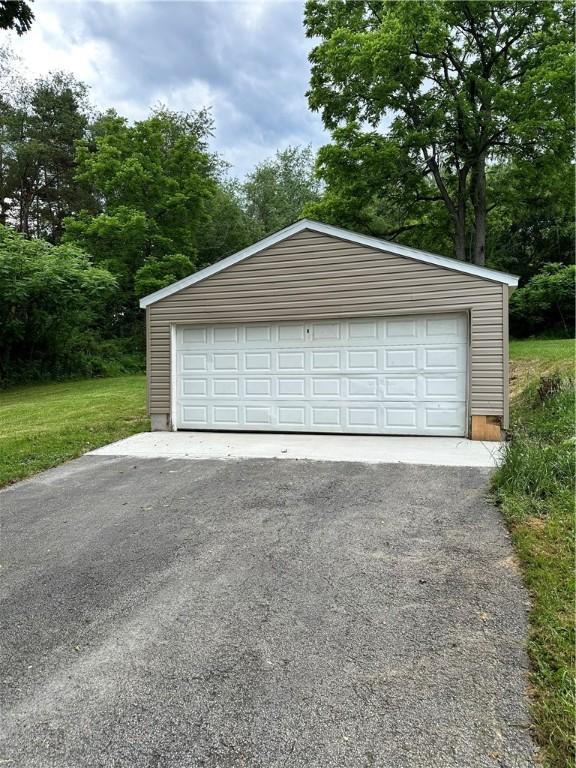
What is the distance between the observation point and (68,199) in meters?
22.3

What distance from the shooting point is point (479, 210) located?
1493 centimetres

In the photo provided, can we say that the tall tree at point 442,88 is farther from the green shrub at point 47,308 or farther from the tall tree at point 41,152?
the tall tree at point 41,152

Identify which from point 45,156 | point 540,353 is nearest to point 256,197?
point 45,156

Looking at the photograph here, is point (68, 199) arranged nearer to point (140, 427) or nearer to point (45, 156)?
point (45, 156)

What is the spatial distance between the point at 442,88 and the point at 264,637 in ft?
54.8

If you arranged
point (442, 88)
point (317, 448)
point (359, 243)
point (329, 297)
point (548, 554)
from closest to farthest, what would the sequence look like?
point (548, 554) → point (317, 448) → point (359, 243) → point (329, 297) → point (442, 88)

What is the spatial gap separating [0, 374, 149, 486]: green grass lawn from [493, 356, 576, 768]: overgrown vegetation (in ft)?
17.2

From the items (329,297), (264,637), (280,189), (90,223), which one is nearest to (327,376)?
(329,297)

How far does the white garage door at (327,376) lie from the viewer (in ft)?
24.2

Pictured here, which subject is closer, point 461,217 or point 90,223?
point 461,217

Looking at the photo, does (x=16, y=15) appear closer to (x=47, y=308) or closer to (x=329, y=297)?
(x=329, y=297)

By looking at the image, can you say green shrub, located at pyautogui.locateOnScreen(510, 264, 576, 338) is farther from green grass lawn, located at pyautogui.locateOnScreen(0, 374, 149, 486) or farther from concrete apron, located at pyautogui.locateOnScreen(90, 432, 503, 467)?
green grass lawn, located at pyautogui.locateOnScreen(0, 374, 149, 486)

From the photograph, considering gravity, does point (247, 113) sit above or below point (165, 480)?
above

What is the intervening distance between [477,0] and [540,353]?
10120 millimetres
